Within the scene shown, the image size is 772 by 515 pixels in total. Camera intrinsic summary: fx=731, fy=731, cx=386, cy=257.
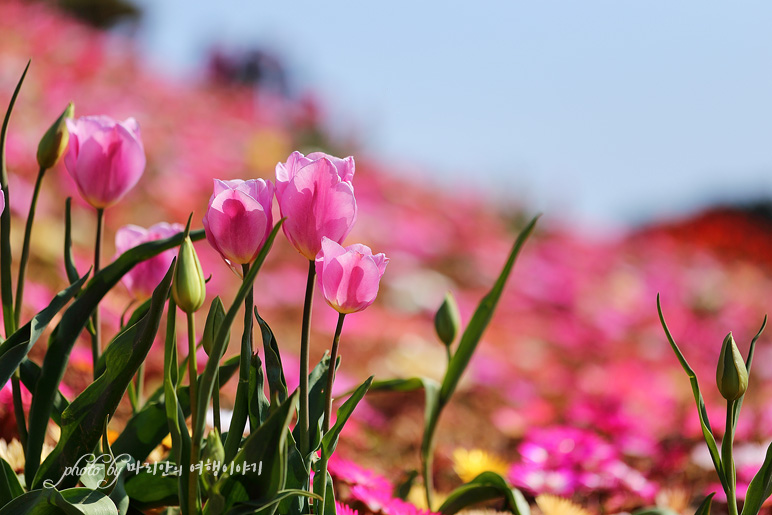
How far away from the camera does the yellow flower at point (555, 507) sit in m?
0.99

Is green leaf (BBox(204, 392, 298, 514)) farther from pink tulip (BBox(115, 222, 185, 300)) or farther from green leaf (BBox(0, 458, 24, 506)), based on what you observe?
pink tulip (BBox(115, 222, 185, 300))

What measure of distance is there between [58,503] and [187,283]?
0.22 metres

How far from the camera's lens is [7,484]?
698mm

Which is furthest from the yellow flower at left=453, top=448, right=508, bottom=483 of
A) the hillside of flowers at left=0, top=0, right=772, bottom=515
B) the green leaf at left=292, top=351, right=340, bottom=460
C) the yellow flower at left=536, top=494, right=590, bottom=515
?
the green leaf at left=292, top=351, right=340, bottom=460

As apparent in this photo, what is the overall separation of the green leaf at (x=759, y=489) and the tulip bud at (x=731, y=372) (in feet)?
0.24

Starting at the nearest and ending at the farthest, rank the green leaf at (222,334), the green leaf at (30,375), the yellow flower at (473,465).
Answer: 1. the green leaf at (222,334)
2. the green leaf at (30,375)
3. the yellow flower at (473,465)

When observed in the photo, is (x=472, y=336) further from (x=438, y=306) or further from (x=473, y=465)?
(x=438, y=306)

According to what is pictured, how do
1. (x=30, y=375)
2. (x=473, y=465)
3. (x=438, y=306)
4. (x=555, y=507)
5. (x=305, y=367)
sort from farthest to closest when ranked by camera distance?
(x=438, y=306)
(x=473, y=465)
(x=555, y=507)
(x=30, y=375)
(x=305, y=367)

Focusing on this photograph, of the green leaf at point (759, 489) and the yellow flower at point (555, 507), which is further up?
the green leaf at point (759, 489)

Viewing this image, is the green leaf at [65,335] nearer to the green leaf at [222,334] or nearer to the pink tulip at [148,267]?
the pink tulip at [148,267]

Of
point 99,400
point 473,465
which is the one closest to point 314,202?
point 99,400

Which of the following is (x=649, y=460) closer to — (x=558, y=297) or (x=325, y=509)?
(x=325, y=509)

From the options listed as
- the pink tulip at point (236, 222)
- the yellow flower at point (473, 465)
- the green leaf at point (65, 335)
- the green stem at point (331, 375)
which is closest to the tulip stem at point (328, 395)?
the green stem at point (331, 375)

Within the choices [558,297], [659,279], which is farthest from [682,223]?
[558,297]
